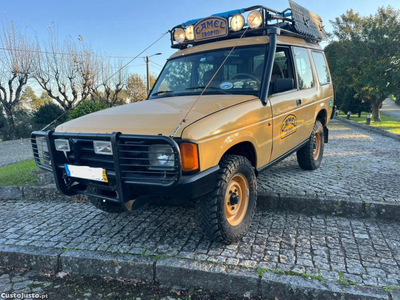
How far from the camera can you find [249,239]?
337cm

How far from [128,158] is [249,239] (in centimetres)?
175

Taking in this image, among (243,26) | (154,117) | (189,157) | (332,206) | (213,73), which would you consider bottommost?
(332,206)

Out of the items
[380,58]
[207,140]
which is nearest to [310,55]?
[207,140]

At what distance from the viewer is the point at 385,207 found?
3740mm

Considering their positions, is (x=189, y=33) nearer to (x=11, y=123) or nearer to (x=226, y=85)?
(x=226, y=85)

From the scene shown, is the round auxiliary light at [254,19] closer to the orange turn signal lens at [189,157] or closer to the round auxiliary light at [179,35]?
the round auxiliary light at [179,35]

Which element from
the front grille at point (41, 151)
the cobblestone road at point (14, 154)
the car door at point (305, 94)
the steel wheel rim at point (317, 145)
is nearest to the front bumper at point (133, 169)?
the front grille at point (41, 151)

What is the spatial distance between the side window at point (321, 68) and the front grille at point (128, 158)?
161 inches

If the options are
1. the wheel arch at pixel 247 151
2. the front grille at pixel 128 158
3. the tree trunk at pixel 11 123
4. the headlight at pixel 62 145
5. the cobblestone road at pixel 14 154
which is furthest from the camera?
the tree trunk at pixel 11 123

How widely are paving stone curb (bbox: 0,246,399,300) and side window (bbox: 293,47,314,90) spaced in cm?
309

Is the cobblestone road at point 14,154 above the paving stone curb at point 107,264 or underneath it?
above

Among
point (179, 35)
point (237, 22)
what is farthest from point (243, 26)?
point (179, 35)

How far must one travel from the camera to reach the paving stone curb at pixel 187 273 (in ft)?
8.11

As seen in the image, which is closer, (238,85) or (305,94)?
(238,85)
